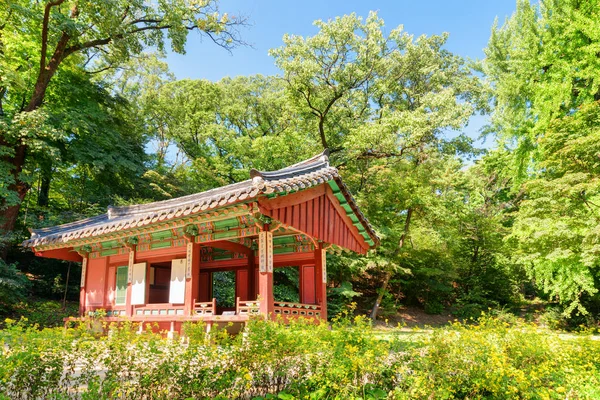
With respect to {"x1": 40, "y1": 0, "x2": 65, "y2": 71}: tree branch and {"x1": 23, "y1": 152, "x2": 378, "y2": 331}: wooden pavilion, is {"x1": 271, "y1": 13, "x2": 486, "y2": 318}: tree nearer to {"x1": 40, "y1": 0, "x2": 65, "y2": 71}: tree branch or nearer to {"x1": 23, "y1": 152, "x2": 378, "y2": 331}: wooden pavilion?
{"x1": 23, "y1": 152, "x2": 378, "y2": 331}: wooden pavilion

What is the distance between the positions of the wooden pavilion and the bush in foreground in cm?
349

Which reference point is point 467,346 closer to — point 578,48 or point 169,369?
point 169,369

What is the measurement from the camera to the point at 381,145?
19797 mm

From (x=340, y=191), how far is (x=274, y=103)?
62.9 ft

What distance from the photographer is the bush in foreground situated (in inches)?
157

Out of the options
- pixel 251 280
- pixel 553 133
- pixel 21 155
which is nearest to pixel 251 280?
pixel 251 280

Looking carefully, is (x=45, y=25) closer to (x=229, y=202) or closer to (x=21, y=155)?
(x=21, y=155)

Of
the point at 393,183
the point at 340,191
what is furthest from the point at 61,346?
the point at 393,183

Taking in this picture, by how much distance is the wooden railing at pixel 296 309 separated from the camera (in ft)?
29.9

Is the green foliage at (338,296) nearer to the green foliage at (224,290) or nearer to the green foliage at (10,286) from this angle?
the green foliage at (224,290)

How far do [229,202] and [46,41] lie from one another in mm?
Result: 13169

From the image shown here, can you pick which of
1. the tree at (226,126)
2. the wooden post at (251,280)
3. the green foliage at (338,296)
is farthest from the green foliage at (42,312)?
the green foliage at (338,296)

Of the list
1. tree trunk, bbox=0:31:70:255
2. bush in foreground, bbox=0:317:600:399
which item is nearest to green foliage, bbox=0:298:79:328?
tree trunk, bbox=0:31:70:255

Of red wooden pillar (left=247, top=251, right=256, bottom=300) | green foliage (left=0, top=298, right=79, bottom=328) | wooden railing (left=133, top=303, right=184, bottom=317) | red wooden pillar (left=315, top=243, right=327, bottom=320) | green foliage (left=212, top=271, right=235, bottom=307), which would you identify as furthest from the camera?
green foliage (left=212, top=271, right=235, bottom=307)
